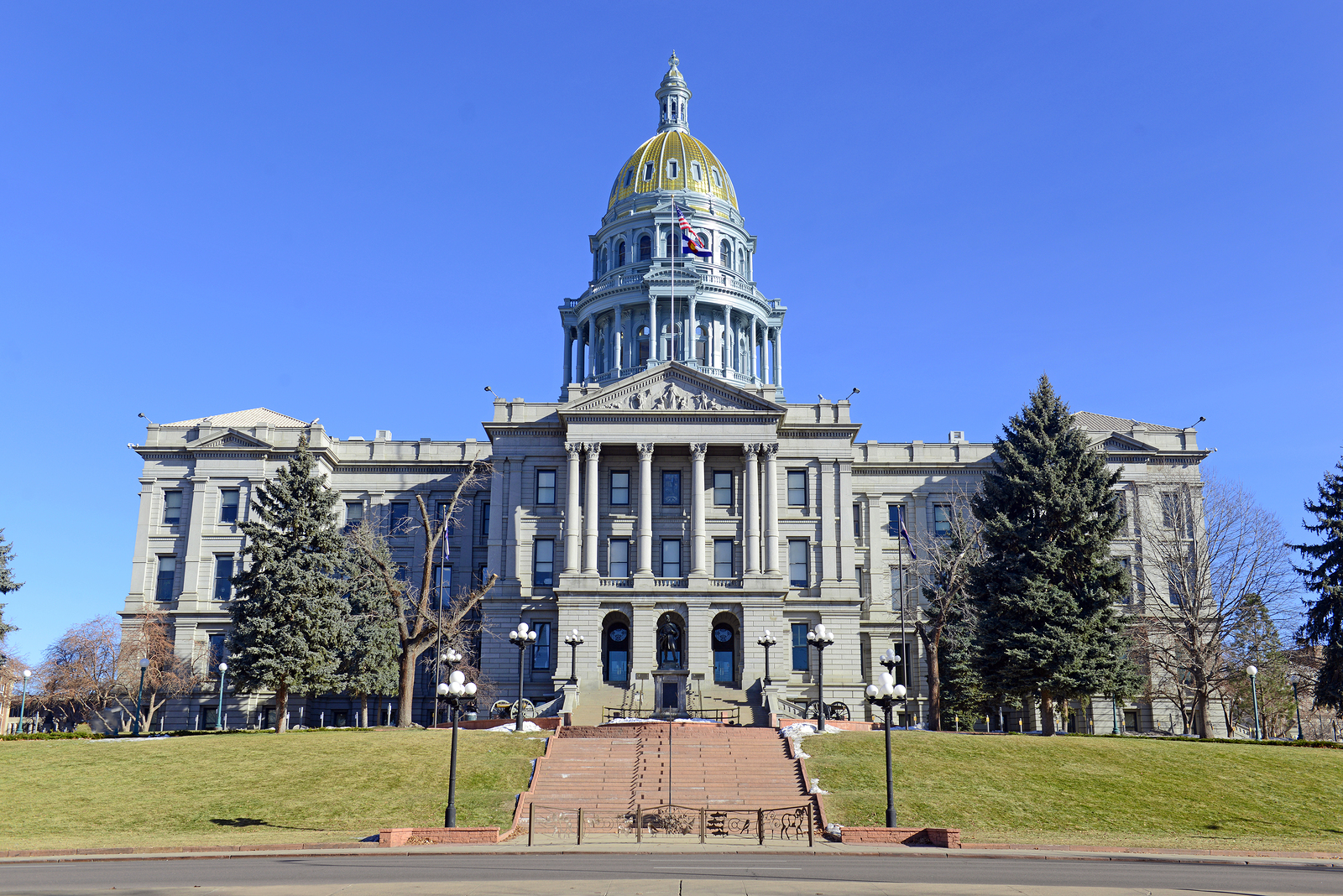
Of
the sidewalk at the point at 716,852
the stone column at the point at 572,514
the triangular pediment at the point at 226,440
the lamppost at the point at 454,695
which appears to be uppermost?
the triangular pediment at the point at 226,440

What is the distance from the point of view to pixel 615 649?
60812 millimetres

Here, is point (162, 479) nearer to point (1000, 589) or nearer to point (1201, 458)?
point (1000, 589)

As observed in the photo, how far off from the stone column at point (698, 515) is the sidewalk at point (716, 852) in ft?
104

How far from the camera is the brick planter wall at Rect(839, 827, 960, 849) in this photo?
2820 cm

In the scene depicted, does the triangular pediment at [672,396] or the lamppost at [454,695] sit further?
the triangular pediment at [672,396]

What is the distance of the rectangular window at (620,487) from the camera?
206 feet

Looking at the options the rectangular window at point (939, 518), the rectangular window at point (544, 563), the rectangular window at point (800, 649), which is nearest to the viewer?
the rectangular window at point (800, 649)

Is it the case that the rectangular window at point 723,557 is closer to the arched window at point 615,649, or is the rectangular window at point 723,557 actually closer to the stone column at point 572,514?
the arched window at point 615,649

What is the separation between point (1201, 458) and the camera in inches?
2704

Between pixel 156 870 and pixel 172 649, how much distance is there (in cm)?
4439

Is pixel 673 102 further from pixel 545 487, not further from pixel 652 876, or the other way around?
pixel 652 876

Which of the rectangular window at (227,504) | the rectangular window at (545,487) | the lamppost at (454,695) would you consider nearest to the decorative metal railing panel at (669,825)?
the lamppost at (454,695)

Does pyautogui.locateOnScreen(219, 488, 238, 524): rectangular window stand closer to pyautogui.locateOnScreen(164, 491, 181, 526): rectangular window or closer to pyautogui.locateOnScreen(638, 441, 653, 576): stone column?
pyautogui.locateOnScreen(164, 491, 181, 526): rectangular window

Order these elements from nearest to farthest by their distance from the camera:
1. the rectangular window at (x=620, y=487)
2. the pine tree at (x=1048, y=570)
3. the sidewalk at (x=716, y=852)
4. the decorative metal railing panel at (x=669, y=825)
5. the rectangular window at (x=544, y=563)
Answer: the sidewalk at (x=716, y=852) → the decorative metal railing panel at (x=669, y=825) → the pine tree at (x=1048, y=570) → the rectangular window at (x=544, y=563) → the rectangular window at (x=620, y=487)
